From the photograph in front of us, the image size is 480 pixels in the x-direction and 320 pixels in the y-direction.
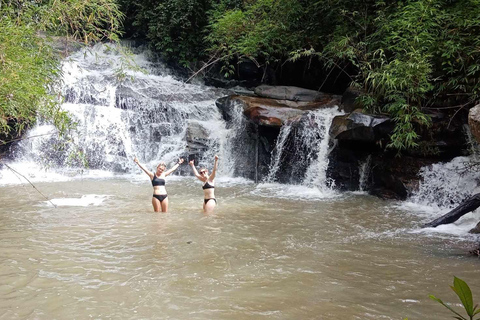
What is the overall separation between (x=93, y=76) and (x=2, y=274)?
40.7 feet

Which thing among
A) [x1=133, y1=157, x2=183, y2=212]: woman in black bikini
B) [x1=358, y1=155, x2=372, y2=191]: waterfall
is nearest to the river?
[x1=133, y1=157, x2=183, y2=212]: woman in black bikini

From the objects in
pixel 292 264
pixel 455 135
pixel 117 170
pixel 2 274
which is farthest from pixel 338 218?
pixel 117 170

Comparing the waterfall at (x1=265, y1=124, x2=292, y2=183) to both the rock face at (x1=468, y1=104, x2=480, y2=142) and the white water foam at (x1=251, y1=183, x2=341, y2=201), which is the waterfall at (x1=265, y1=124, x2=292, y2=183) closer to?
the white water foam at (x1=251, y1=183, x2=341, y2=201)

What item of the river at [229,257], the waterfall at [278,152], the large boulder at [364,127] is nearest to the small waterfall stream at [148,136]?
the waterfall at [278,152]

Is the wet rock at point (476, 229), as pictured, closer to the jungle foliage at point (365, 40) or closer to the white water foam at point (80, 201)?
the jungle foliage at point (365, 40)

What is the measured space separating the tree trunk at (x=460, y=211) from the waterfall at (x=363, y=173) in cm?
359

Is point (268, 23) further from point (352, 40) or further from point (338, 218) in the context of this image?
point (338, 218)

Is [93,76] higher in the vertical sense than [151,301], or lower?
higher

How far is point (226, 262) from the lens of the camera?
5340 mm

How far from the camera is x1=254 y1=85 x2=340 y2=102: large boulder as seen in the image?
1328cm

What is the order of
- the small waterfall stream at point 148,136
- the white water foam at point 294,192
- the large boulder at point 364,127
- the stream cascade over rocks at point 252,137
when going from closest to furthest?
the stream cascade over rocks at point 252,137 → the large boulder at point 364,127 → the white water foam at point 294,192 → the small waterfall stream at point 148,136

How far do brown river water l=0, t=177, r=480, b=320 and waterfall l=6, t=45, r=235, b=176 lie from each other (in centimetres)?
510

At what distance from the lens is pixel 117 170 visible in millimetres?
14016

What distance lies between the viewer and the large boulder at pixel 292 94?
13281 millimetres
